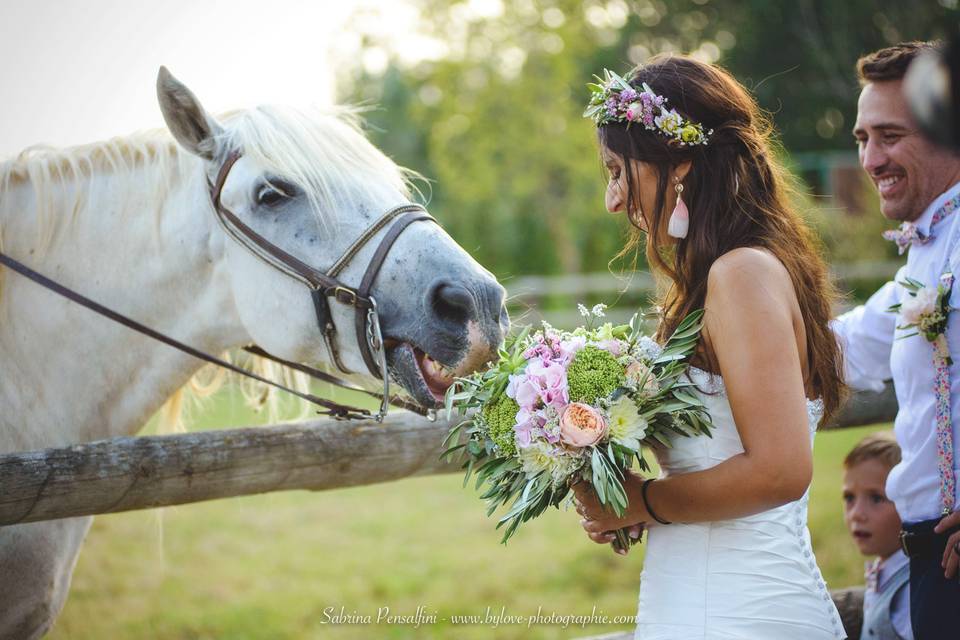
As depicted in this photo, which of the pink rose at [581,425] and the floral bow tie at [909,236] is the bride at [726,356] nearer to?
the pink rose at [581,425]

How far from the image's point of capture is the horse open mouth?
2.32 metres

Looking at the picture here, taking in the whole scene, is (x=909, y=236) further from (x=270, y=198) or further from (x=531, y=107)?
(x=531, y=107)

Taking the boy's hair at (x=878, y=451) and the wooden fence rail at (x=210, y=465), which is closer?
the wooden fence rail at (x=210, y=465)

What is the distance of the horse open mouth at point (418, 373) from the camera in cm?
232

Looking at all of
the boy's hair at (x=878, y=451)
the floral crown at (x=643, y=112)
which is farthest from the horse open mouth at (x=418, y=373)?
the boy's hair at (x=878, y=451)

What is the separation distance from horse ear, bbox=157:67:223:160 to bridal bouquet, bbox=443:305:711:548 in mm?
1263

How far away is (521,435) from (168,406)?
1.75 metres

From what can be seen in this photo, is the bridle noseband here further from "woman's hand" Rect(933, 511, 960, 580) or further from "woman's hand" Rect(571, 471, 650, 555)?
"woman's hand" Rect(933, 511, 960, 580)

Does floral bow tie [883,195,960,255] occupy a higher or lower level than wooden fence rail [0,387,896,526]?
higher

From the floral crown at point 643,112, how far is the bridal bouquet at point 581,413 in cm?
46

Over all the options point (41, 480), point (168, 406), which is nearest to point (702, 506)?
point (41, 480)

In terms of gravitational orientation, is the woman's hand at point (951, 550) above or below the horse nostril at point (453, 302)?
below

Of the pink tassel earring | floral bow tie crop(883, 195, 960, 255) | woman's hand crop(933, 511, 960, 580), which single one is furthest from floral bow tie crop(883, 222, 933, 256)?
the pink tassel earring

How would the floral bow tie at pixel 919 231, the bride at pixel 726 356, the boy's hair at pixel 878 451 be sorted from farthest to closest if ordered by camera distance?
the boy's hair at pixel 878 451
the floral bow tie at pixel 919 231
the bride at pixel 726 356
